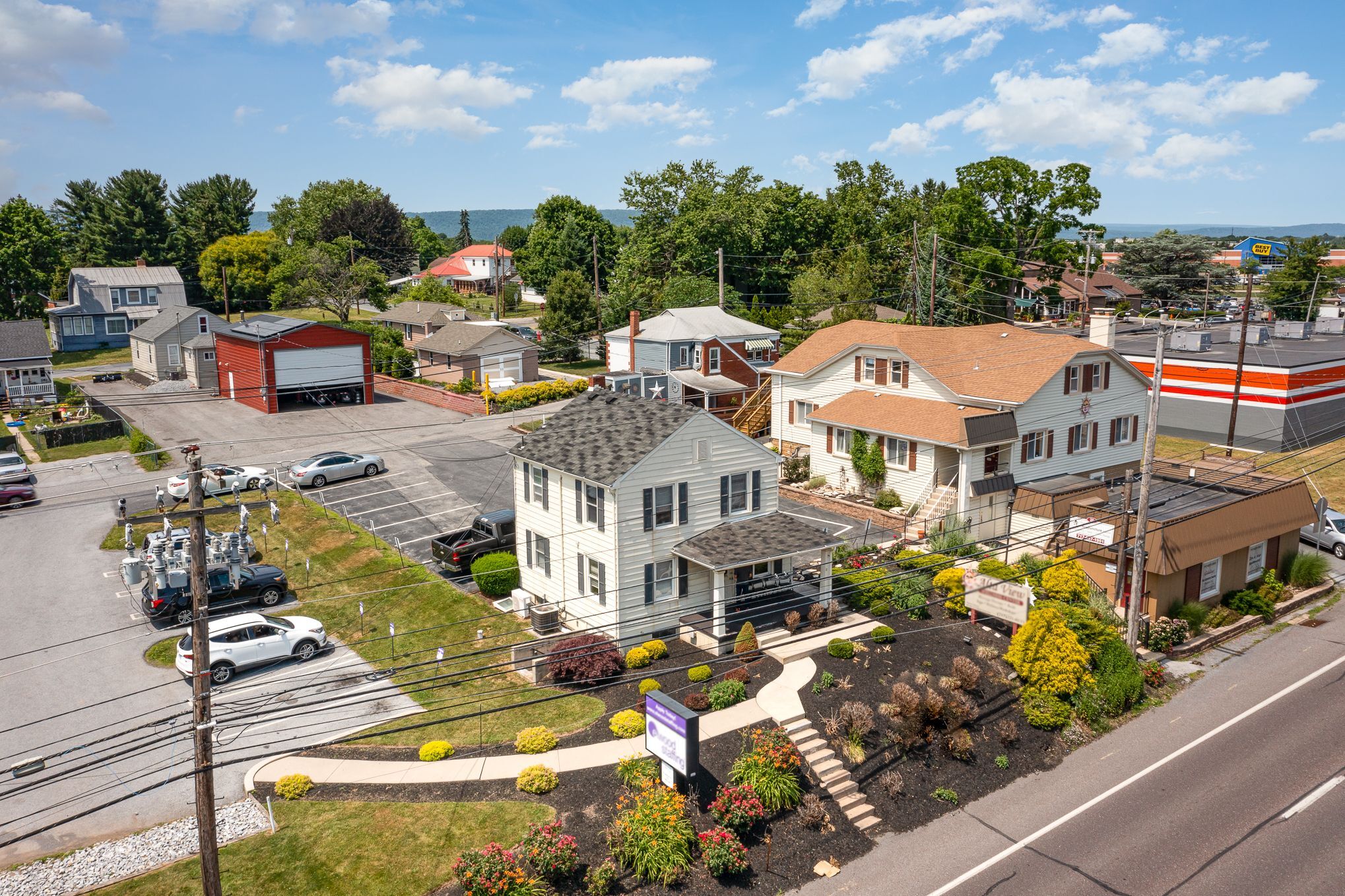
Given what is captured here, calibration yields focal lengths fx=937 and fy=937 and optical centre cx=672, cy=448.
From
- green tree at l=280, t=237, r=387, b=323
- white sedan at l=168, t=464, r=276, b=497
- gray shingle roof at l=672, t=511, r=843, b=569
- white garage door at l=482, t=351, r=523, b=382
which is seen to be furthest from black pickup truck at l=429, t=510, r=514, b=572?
green tree at l=280, t=237, r=387, b=323

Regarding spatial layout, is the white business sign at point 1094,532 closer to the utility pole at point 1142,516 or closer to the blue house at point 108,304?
the utility pole at point 1142,516

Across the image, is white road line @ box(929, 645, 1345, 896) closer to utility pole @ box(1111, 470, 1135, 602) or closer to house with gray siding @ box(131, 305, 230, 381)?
utility pole @ box(1111, 470, 1135, 602)

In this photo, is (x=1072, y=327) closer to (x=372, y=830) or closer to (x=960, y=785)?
(x=960, y=785)

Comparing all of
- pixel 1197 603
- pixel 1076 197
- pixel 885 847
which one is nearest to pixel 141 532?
pixel 885 847

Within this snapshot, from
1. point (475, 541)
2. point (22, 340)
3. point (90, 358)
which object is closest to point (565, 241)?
point (90, 358)

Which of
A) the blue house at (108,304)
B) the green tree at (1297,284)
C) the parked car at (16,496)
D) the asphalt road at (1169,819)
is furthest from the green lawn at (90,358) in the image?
the green tree at (1297,284)
